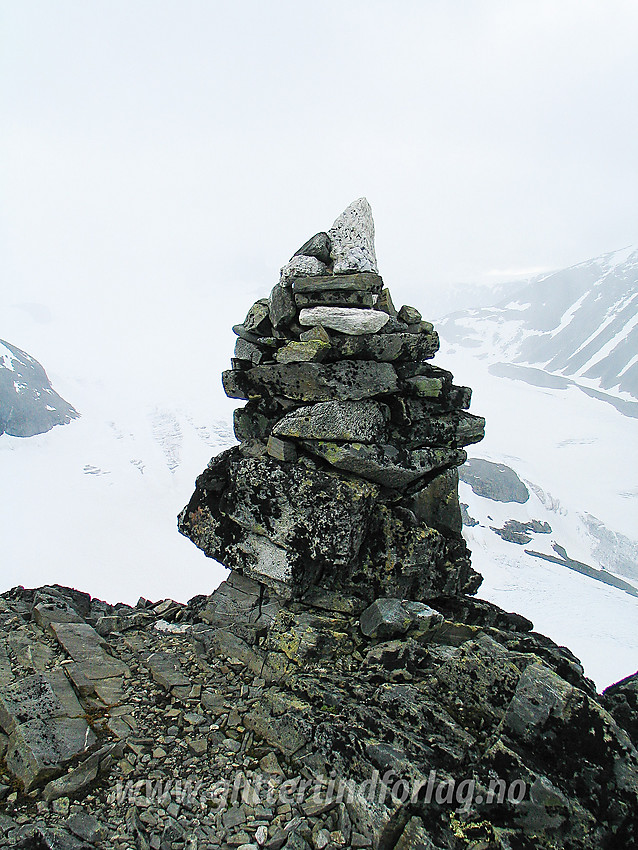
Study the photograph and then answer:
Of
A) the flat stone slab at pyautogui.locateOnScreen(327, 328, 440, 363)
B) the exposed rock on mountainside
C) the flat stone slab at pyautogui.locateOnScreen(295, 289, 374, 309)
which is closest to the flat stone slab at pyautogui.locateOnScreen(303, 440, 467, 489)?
the flat stone slab at pyautogui.locateOnScreen(327, 328, 440, 363)

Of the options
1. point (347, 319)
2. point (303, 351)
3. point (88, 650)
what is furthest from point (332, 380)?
point (88, 650)

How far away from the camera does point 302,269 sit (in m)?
13.4

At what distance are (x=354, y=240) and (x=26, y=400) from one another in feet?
486

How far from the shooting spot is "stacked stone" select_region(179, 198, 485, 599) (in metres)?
12.0

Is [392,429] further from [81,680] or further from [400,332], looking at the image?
[81,680]

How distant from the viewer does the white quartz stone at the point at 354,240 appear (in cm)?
1348

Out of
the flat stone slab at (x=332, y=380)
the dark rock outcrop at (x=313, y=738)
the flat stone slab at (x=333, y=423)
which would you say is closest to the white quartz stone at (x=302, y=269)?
the flat stone slab at (x=332, y=380)

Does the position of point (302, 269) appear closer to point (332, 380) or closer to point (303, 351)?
point (303, 351)

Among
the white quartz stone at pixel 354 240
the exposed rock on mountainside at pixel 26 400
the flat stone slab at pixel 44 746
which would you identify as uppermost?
the exposed rock on mountainside at pixel 26 400

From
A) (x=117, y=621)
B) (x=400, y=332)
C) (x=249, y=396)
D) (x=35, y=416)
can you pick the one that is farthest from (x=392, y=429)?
(x=35, y=416)

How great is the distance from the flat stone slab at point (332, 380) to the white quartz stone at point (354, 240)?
9.56ft

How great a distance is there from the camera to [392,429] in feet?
44.3

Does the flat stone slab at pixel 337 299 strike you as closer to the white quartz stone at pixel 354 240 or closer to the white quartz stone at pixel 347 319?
the white quartz stone at pixel 347 319

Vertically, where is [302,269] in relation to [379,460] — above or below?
above
